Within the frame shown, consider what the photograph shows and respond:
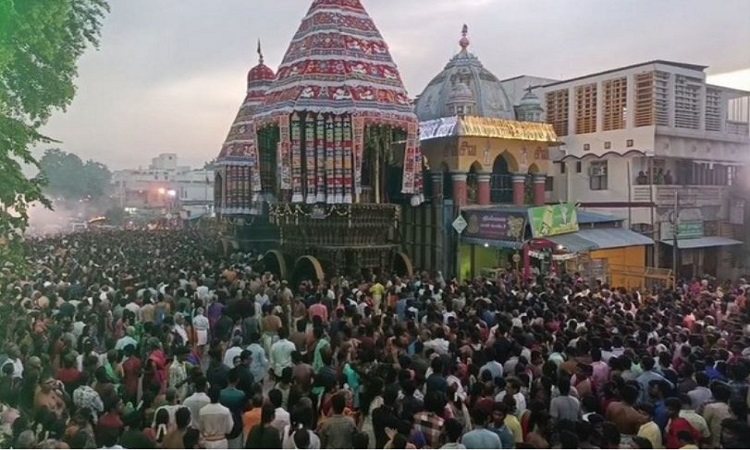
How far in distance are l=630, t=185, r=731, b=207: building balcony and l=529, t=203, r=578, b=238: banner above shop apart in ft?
15.2

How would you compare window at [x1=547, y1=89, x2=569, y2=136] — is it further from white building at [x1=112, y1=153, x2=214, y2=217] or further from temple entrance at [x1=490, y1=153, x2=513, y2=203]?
white building at [x1=112, y1=153, x2=214, y2=217]

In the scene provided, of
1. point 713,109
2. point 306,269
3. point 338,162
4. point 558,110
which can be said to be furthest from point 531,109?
point 306,269

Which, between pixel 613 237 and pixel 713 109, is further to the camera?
pixel 713 109

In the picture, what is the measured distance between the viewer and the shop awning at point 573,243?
15513mm

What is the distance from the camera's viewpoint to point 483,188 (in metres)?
20.2

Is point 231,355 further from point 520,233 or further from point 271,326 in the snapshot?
point 520,233

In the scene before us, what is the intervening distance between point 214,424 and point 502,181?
1752 centimetres

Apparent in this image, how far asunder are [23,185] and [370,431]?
18.4ft

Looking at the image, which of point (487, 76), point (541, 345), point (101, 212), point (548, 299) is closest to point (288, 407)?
point (541, 345)

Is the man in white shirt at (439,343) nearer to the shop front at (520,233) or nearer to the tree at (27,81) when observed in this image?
the tree at (27,81)

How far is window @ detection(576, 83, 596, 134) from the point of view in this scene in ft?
69.8

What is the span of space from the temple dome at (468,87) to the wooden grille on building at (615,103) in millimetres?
3227

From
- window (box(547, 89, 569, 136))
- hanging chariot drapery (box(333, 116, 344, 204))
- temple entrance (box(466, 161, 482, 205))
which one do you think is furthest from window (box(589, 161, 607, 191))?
hanging chariot drapery (box(333, 116, 344, 204))

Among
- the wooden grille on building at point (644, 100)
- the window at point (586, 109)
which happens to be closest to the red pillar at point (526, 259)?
the wooden grille on building at point (644, 100)
